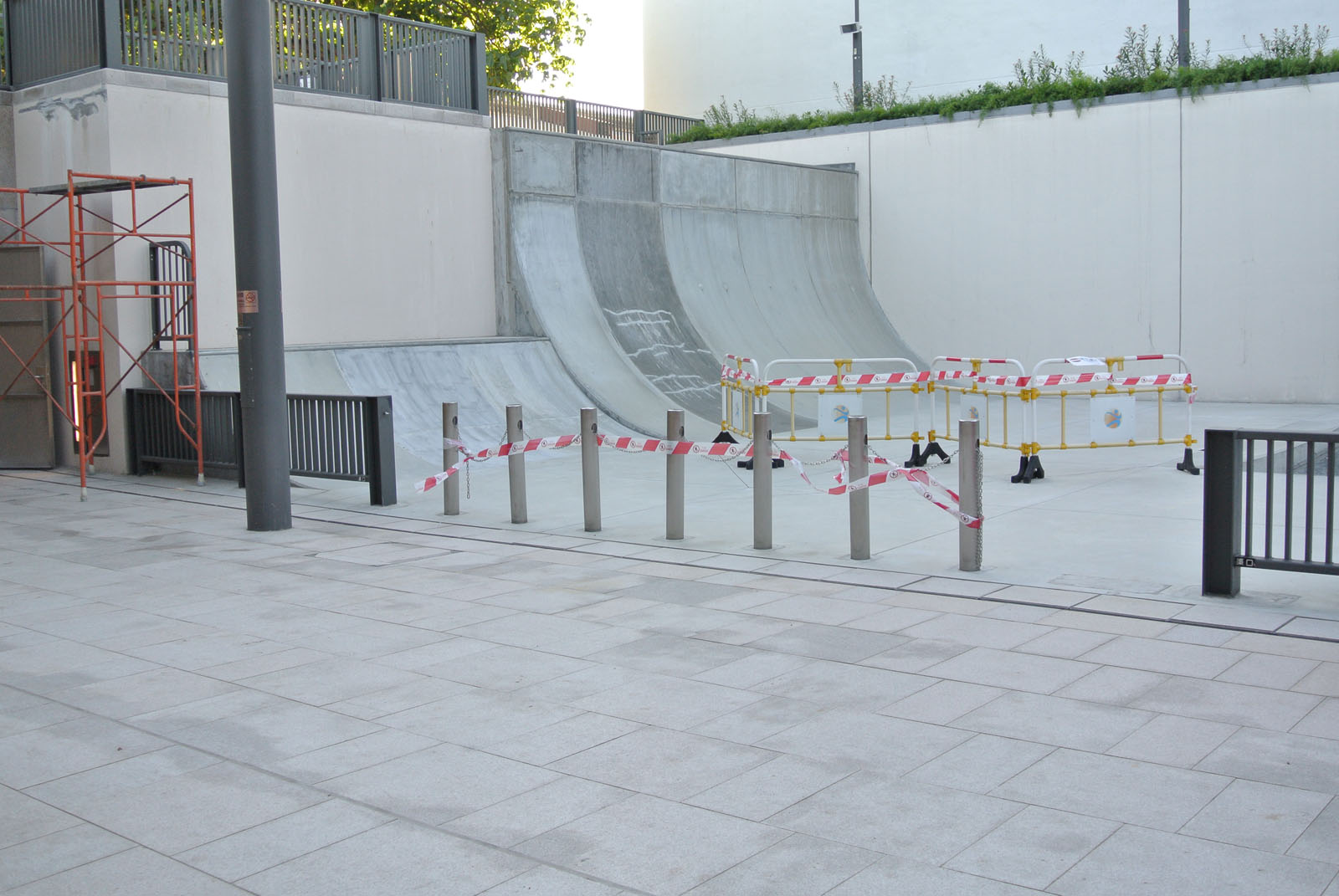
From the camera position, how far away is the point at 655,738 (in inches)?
207

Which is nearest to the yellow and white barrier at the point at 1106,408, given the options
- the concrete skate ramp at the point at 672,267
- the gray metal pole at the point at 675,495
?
the gray metal pole at the point at 675,495

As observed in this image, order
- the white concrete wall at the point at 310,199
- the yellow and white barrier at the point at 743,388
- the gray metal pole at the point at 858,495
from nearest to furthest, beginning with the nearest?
the gray metal pole at the point at 858,495 → the yellow and white barrier at the point at 743,388 → the white concrete wall at the point at 310,199

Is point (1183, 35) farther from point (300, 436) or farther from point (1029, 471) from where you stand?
point (300, 436)

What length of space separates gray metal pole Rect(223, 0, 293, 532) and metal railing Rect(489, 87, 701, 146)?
1470 cm

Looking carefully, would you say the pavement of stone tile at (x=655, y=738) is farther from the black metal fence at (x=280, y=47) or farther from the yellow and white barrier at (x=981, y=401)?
the black metal fence at (x=280, y=47)

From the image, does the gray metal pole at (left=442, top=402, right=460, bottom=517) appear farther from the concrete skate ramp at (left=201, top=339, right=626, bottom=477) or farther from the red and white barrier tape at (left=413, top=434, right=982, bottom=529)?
the concrete skate ramp at (left=201, top=339, right=626, bottom=477)

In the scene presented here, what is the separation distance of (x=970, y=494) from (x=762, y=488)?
1.68 metres

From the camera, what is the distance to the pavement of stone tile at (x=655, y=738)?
4.02m

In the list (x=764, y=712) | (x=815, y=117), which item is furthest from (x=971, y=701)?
(x=815, y=117)

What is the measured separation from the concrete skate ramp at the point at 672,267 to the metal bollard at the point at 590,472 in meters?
6.72

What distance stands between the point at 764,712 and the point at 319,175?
13.4 m

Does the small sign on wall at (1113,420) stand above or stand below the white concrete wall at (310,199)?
below

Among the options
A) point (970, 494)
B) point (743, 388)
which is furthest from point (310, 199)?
point (970, 494)

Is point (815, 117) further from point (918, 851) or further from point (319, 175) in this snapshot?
point (918, 851)
